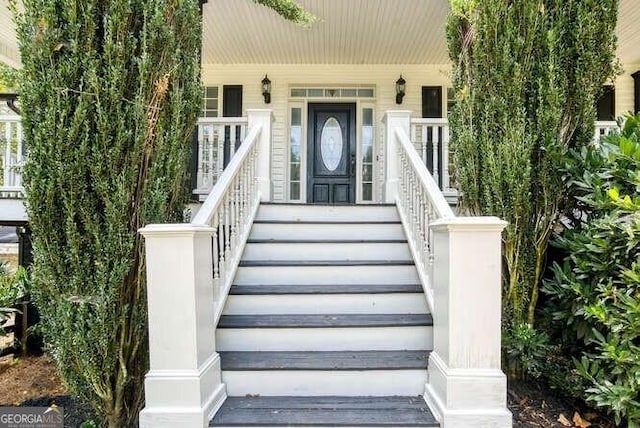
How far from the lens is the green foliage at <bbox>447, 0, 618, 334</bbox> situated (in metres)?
2.79

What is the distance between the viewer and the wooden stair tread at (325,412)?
7.41ft

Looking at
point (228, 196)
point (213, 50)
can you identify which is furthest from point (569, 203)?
point (213, 50)

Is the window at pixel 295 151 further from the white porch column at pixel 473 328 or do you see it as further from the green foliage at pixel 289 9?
the white porch column at pixel 473 328

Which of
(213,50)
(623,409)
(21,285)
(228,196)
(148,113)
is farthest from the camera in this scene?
(213,50)

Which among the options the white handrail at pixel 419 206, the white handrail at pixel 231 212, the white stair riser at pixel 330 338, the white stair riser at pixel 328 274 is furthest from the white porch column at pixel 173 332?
the white handrail at pixel 419 206

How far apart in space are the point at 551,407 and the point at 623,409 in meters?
0.50

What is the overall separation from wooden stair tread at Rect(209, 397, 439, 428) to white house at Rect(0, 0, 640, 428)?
0.01m

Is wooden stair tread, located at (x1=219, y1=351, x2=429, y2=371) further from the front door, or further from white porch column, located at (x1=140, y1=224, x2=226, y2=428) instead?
the front door

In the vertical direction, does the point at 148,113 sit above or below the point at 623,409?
above

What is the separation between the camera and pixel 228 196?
127 inches

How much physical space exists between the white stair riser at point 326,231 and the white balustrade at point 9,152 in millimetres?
2367

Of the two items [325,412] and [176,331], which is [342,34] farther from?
[325,412]

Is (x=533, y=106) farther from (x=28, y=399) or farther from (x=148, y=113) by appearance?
(x=28, y=399)

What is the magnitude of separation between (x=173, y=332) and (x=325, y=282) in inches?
54.9
